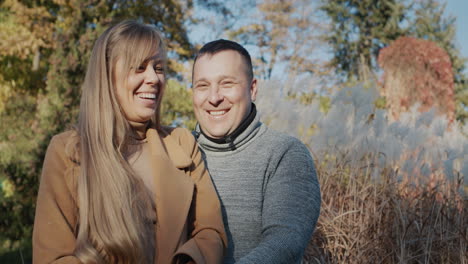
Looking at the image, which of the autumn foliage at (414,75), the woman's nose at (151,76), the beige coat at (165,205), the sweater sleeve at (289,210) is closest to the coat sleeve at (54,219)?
the beige coat at (165,205)

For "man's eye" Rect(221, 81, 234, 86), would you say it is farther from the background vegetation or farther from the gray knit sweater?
the background vegetation

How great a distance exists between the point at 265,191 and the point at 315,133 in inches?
98.5

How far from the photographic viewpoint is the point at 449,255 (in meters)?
3.03

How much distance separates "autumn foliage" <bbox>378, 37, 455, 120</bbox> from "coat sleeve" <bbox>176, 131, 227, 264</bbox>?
802 cm

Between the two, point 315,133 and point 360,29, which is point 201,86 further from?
point 360,29

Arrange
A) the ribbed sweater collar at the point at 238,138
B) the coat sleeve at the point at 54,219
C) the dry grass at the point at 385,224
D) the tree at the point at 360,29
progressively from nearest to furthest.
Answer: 1. the coat sleeve at the point at 54,219
2. the ribbed sweater collar at the point at 238,138
3. the dry grass at the point at 385,224
4. the tree at the point at 360,29

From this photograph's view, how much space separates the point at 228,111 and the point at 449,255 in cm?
185

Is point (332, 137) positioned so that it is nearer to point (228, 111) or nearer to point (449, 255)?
point (449, 255)

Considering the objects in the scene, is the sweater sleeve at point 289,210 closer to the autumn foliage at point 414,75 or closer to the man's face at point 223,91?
the man's face at point 223,91

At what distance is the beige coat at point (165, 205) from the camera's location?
1521mm

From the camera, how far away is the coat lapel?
166 centimetres

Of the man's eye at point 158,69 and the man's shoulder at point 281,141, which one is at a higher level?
the man's eye at point 158,69

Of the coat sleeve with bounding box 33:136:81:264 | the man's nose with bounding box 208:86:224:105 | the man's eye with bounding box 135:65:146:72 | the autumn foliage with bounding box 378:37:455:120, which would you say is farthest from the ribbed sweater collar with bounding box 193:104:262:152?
the autumn foliage with bounding box 378:37:455:120

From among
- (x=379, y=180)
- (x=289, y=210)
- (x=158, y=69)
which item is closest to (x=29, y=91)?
(x=379, y=180)
